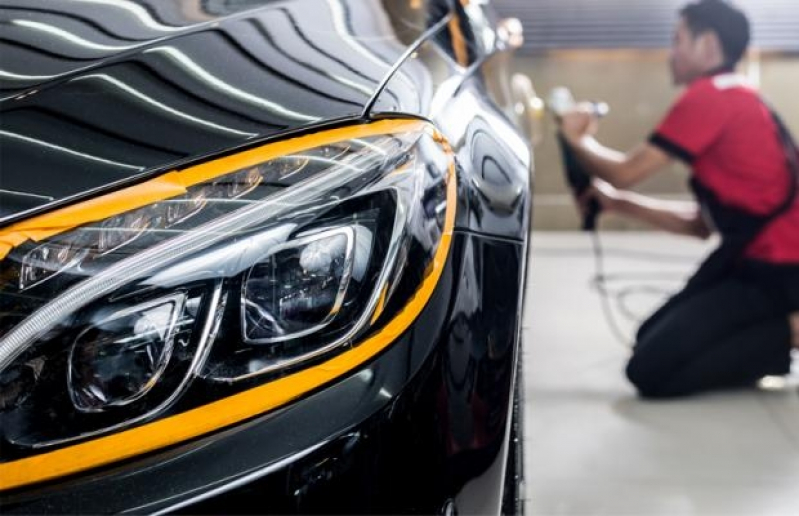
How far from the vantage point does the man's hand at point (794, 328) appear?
8.66ft

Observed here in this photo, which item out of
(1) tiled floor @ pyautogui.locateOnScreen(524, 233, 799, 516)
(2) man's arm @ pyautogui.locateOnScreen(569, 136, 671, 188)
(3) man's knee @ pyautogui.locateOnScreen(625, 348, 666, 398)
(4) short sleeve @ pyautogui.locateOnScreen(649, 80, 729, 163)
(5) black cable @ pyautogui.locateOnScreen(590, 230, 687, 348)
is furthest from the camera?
(5) black cable @ pyautogui.locateOnScreen(590, 230, 687, 348)

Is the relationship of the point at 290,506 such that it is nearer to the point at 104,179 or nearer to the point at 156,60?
the point at 104,179

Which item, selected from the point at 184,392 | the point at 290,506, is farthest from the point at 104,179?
the point at 290,506

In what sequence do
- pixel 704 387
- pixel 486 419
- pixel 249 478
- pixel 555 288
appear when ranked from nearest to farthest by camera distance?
pixel 249 478 < pixel 486 419 < pixel 704 387 < pixel 555 288

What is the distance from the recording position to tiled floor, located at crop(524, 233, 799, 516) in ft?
6.32

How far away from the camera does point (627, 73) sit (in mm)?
5004

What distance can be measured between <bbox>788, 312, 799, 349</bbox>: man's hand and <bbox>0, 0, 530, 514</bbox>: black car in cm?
184

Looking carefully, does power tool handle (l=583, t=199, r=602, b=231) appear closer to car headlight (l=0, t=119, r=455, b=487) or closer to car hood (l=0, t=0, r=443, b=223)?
car hood (l=0, t=0, r=443, b=223)

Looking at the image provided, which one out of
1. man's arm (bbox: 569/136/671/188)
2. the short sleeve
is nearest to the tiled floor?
man's arm (bbox: 569/136/671/188)

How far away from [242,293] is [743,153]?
2.11m

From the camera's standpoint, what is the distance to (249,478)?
2.63 ft

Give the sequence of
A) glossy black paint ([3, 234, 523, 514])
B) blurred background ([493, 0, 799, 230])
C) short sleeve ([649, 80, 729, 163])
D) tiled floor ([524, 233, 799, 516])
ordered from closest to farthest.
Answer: glossy black paint ([3, 234, 523, 514]) → tiled floor ([524, 233, 799, 516]) → short sleeve ([649, 80, 729, 163]) → blurred background ([493, 0, 799, 230])

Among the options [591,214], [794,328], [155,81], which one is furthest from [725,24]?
[155,81]

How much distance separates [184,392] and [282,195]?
19 cm
